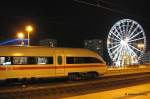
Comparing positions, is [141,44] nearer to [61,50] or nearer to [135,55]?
[135,55]

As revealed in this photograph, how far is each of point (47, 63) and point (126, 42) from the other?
32775 mm

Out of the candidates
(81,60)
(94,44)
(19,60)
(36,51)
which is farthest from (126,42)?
(94,44)

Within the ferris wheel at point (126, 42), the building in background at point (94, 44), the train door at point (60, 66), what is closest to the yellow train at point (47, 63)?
the train door at point (60, 66)

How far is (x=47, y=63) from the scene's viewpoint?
25344mm

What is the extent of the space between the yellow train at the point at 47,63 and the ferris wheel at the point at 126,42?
26.7 m

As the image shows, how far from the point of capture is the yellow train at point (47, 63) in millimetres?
23188

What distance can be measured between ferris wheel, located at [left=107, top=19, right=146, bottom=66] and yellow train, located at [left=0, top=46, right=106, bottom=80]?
26749 millimetres

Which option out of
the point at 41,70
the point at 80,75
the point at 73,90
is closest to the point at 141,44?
the point at 80,75

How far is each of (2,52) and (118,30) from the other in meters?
38.1

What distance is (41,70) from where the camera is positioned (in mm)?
24828

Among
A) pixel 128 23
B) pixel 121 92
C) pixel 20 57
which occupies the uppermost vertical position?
pixel 128 23

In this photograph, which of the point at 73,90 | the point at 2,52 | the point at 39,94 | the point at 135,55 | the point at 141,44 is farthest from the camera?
the point at 141,44

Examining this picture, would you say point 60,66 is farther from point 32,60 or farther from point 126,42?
point 126,42

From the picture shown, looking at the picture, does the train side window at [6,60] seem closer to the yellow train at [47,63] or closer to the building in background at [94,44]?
the yellow train at [47,63]
